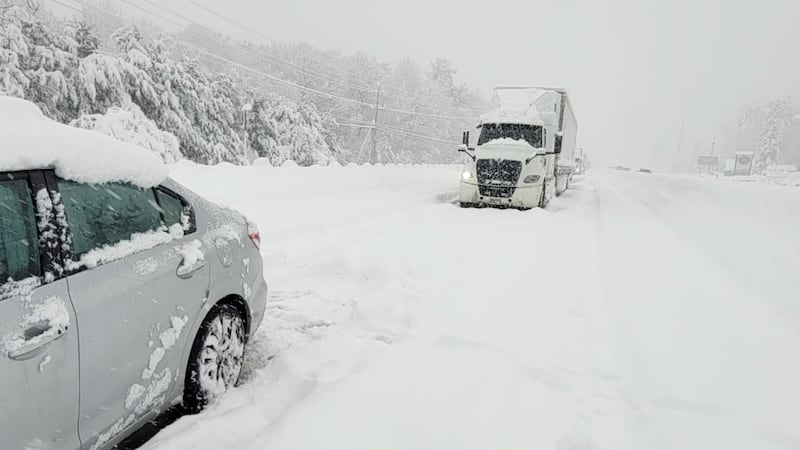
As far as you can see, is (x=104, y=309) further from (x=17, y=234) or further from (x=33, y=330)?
(x=17, y=234)

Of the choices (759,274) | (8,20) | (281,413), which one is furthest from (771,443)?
(8,20)

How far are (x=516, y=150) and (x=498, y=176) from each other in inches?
39.6

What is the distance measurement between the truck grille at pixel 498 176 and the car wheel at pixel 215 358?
1092 centimetres

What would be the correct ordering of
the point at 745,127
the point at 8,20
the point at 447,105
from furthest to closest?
the point at 745,127 → the point at 447,105 → the point at 8,20

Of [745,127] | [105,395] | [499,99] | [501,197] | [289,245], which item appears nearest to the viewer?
[105,395]

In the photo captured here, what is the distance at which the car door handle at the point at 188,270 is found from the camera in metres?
2.74

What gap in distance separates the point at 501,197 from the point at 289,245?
24.6ft

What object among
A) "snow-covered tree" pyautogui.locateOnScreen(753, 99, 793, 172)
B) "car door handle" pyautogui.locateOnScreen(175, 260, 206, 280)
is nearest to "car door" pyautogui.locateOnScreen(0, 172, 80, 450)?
"car door handle" pyautogui.locateOnScreen(175, 260, 206, 280)

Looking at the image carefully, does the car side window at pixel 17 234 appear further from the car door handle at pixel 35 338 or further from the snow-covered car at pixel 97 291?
the car door handle at pixel 35 338

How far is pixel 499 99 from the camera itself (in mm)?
16328

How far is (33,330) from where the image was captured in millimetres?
1849

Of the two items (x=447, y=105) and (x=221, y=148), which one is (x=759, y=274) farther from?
(x=447, y=105)

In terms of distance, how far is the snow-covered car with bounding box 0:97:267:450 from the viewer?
6.13 feet

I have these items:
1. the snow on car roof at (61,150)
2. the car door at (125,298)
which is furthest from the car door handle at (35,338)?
the snow on car roof at (61,150)
